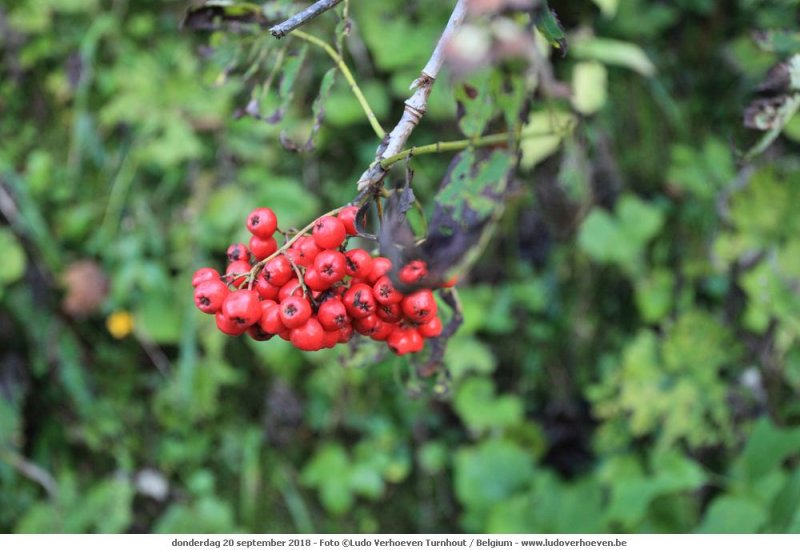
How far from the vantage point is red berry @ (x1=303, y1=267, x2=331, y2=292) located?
2.64ft

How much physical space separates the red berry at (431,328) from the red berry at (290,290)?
0.58ft

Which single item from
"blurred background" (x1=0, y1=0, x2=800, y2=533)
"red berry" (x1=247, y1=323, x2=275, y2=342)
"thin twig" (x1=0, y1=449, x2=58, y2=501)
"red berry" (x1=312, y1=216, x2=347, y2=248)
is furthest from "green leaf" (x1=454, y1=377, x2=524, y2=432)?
"red berry" (x1=312, y1=216, x2=347, y2=248)

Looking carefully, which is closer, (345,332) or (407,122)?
(407,122)

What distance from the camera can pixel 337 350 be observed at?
2207 mm

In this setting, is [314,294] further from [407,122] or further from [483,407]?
[483,407]

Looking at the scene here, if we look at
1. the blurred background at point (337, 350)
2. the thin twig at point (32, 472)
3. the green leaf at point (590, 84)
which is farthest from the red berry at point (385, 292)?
the thin twig at point (32, 472)

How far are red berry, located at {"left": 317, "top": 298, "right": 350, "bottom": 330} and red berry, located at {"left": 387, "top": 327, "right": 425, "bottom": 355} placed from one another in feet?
0.34

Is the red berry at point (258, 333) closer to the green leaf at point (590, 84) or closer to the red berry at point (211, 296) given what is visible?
the red berry at point (211, 296)

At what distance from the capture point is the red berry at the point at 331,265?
787 millimetres

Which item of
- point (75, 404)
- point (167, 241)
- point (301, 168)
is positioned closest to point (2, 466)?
point (75, 404)

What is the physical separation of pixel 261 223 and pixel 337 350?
138cm

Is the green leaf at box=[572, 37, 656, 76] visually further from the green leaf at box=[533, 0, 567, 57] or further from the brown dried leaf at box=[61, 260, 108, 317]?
the brown dried leaf at box=[61, 260, 108, 317]

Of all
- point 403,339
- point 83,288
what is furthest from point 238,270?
point 83,288

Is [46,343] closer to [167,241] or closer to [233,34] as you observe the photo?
[167,241]
